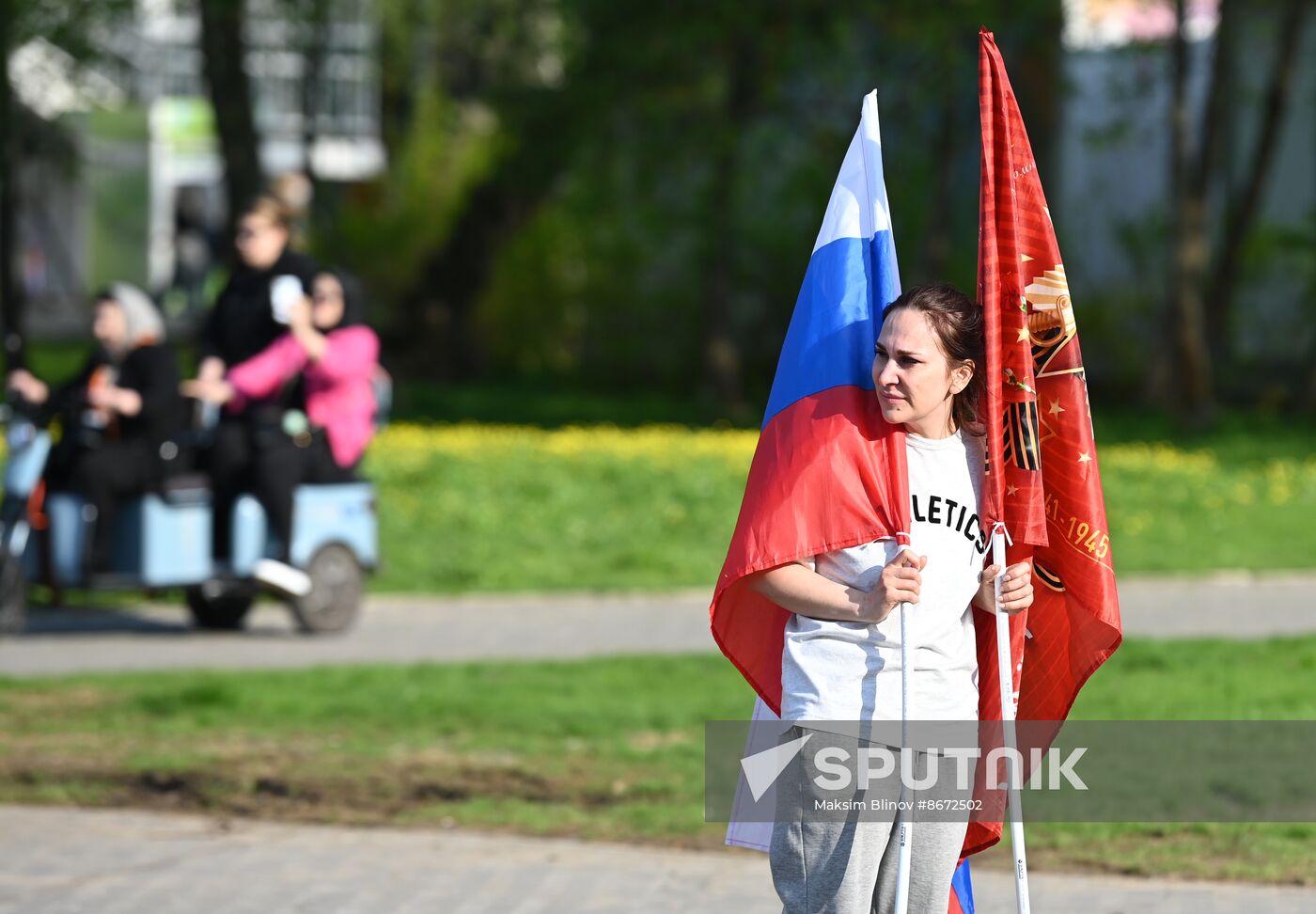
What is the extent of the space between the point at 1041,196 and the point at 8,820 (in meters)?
4.27

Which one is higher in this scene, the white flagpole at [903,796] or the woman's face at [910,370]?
the woman's face at [910,370]

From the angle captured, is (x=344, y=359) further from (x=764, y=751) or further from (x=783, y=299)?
(x=783, y=299)

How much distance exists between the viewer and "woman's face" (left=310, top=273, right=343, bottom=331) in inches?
424

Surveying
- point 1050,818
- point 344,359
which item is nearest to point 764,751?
point 1050,818

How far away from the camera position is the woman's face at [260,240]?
34.8ft

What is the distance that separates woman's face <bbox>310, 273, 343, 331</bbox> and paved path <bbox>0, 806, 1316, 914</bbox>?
450 cm

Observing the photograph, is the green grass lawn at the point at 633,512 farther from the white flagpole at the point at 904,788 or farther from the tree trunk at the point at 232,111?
the white flagpole at the point at 904,788

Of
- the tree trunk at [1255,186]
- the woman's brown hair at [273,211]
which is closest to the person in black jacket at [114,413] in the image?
the woman's brown hair at [273,211]

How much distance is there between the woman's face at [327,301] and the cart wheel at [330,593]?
117 centimetres

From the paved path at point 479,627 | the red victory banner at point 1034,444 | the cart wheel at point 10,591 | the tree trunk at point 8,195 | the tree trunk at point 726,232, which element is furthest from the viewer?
the tree trunk at point 726,232

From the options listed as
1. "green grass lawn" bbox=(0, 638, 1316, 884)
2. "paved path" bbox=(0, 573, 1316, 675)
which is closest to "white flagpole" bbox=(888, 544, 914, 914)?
"green grass lawn" bbox=(0, 638, 1316, 884)

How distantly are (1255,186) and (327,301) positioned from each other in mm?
17953

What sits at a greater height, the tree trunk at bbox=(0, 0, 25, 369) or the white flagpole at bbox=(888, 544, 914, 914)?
the tree trunk at bbox=(0, 0, 25, 369)

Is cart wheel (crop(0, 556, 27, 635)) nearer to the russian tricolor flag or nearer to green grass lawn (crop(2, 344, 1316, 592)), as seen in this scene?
green grass lawn (crop(2, 344, 1316, 592))
